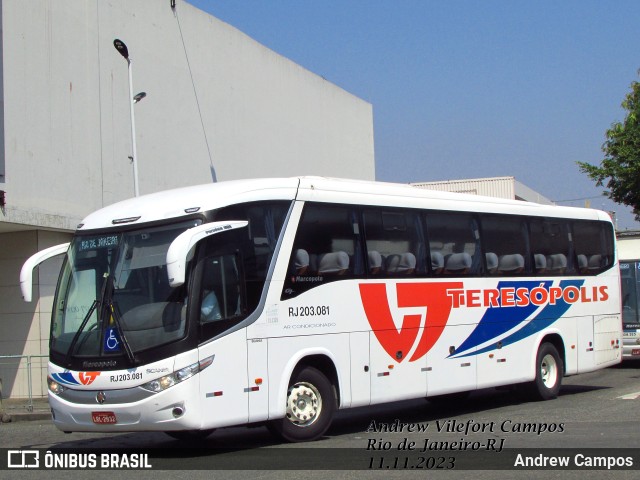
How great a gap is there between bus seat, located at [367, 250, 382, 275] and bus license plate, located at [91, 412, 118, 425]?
173 inches

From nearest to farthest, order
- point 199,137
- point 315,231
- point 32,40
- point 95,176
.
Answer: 1. point 315,231
2. point 32,40
3. point 95,176
4. point 199,137

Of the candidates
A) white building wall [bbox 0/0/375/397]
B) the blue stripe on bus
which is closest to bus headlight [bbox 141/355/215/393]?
the blue stripe on bus

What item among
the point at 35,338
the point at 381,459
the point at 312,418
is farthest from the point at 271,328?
A: the point at 35,338

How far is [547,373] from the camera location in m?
16.9

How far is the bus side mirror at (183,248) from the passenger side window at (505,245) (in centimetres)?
610

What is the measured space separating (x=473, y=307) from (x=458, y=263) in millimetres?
795

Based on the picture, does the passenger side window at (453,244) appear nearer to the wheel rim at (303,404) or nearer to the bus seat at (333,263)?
the bus seat at (333,263)

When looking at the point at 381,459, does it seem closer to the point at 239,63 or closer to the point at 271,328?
the point at 271,328

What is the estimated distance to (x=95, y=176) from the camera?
78.8 feet

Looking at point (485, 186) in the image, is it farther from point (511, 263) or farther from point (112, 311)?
point (112, 311)

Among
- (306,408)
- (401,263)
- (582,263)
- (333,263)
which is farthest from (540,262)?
(306,408)

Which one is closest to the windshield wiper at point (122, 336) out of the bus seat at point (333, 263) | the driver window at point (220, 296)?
the driver window at point (220, 296)

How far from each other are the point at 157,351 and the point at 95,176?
14267 millimetres
